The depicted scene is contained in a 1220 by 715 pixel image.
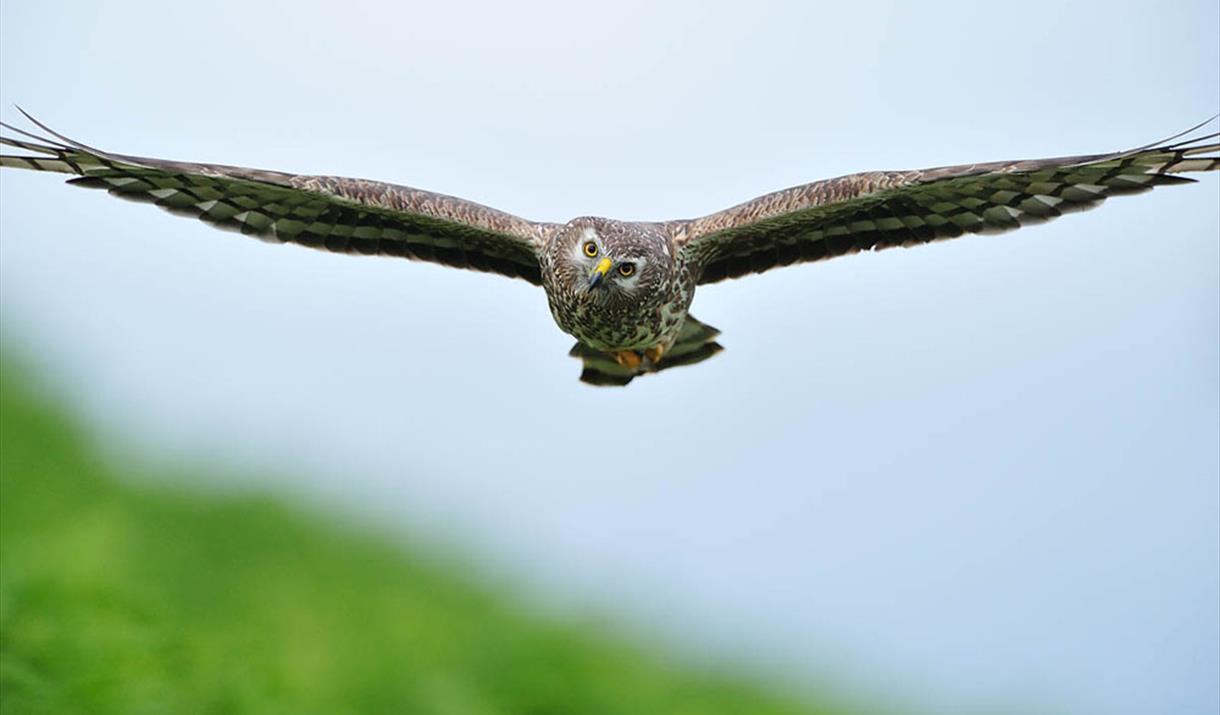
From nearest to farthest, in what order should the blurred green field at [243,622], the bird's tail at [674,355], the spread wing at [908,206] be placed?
the spread wing at [908,206]
the blurred green field at [243,622]
the bird's tail at [674,355]

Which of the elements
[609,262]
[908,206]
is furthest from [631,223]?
[908,206]

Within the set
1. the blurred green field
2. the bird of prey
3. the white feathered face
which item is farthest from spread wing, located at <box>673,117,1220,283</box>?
the blurred green field

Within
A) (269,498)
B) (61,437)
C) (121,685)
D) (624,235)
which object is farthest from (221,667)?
(269,498)

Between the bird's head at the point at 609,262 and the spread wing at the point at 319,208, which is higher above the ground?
the spread wing at the point at 319,208

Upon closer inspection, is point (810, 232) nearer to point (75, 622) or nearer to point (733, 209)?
point (733, 209)

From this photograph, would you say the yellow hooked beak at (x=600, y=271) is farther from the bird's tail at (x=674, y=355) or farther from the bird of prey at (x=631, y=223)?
the bird's tail at (x=674, y=355)

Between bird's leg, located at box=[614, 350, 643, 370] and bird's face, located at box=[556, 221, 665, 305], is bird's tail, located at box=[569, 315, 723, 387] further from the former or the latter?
bird's face, located at box=[556, 221, 665, 305]

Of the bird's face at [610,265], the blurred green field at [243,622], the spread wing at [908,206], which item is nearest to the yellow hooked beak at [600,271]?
the bird's face at [610,265]
